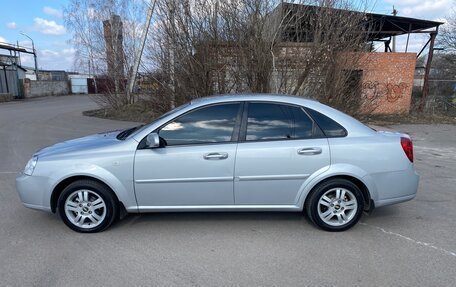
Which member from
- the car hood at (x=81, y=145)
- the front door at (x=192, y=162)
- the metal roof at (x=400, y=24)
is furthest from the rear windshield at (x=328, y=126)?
the metal roof at (x=400, y=24)

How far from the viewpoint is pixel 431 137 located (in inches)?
476

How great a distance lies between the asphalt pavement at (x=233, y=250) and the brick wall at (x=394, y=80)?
13.6 meters

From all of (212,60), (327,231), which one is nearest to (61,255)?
(327,231)

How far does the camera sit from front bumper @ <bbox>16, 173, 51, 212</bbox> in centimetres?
406

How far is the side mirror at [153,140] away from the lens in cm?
390

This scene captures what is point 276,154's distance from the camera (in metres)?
3.96

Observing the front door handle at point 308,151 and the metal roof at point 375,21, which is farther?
the metal roof at point 375,21

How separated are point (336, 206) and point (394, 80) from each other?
624 inches

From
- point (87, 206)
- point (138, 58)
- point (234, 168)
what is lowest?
point (87, 206)

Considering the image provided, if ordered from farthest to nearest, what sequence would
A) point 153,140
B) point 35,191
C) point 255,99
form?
point 255,99, point 35,191, point 153,140

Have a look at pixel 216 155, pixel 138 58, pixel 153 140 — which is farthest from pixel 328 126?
pixel 138 58

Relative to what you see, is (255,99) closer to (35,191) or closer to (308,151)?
(308,151)

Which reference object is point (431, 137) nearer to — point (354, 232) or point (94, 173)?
point (354, 232)

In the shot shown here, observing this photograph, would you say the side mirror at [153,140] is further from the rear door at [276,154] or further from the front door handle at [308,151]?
the front door handle at [308,151]
